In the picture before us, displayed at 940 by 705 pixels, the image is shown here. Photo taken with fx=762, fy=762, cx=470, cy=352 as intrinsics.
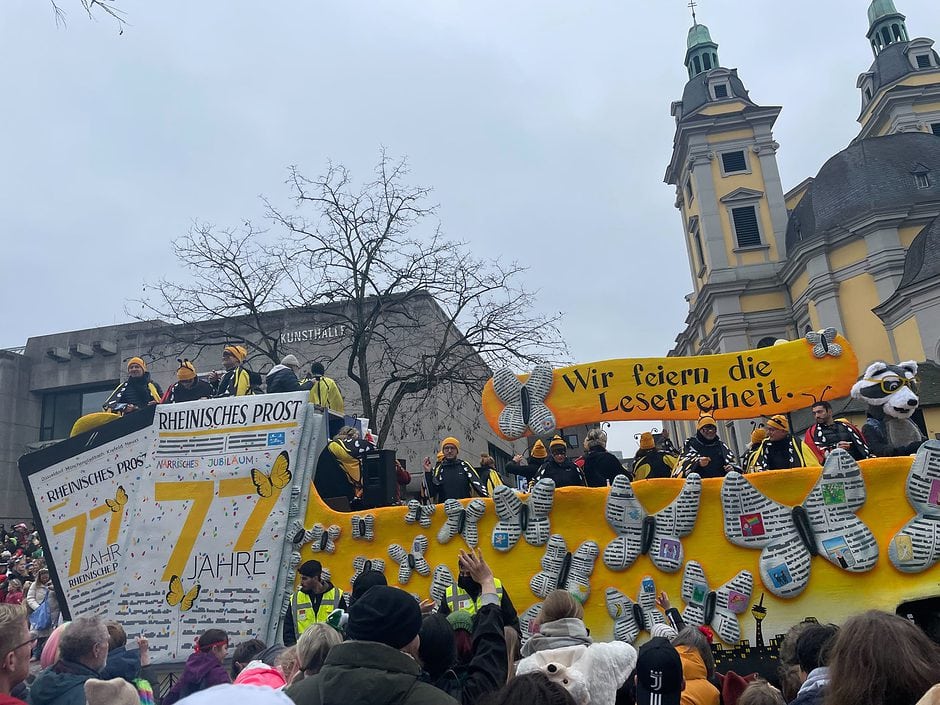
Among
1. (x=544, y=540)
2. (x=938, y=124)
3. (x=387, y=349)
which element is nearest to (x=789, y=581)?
(x=544, y=540)

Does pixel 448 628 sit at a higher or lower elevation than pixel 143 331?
lower

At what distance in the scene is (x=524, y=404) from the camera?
863 centimetres

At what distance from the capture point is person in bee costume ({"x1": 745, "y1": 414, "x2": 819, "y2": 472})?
757cm

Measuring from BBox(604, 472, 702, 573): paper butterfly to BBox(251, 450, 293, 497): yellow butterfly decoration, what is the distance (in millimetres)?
3728

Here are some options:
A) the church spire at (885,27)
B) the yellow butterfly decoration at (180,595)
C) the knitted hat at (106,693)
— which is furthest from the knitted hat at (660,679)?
the church spire at (885,27)

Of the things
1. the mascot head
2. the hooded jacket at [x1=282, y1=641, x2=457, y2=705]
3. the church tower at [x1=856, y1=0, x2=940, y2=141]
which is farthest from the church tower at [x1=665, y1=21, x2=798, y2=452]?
the hooded jacket at [x1=282, y1=641, x2=457, y2=705]

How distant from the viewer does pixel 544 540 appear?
7.43 metres

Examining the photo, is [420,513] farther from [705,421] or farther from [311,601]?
[705,421]

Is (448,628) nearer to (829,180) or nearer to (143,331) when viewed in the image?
(143,331)

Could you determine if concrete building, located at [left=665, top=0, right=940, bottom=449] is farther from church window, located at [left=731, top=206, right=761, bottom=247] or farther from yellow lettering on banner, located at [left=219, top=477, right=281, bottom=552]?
yellow lettering on banner, located at [left=219, top=477, right=281, bottom=552]

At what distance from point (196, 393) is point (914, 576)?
27.0 ft

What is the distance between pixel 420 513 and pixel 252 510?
206cm

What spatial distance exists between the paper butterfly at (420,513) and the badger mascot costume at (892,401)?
14.8ft

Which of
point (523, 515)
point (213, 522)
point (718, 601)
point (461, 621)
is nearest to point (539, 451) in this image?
point (523, 515)
